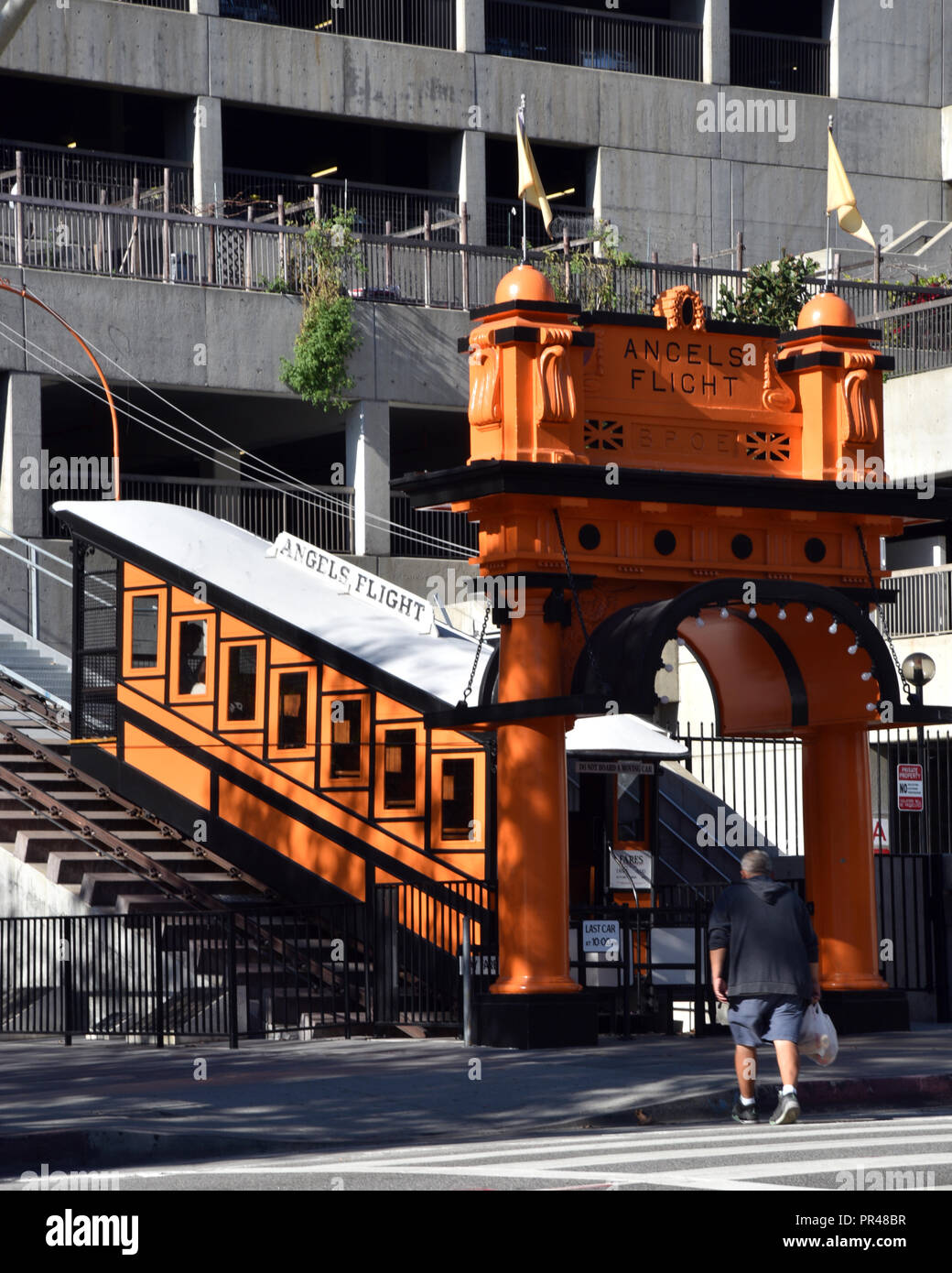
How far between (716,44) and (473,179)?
6.78 metres

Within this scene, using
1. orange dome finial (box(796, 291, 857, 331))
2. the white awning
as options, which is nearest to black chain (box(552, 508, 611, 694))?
orange dome finial (box(796, 291, 857, 331))

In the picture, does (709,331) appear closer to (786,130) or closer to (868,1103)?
(868,1103)

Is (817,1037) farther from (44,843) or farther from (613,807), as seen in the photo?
(44,843)

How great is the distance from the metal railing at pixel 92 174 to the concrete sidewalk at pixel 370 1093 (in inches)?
940

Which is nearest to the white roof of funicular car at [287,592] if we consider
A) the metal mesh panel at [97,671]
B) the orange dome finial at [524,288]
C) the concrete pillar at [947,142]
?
the metal mesh panel at [97,671]

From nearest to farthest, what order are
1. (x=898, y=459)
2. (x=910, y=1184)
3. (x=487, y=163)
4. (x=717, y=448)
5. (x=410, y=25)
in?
1. (x=910, y=1184)
2. (x=717, y=448)
3. (x=898, y=459)
4. (x=410, y=25)
5. (x=487, y=163)

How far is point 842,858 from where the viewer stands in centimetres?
2097

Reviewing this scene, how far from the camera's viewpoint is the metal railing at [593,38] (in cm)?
4631

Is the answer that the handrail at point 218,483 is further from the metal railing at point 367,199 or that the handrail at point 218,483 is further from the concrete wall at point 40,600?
the metal railing at point 367,199

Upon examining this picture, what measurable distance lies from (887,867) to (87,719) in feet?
32.0

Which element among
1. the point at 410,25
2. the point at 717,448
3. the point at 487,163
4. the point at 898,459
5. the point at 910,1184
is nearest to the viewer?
the point at 910,1184

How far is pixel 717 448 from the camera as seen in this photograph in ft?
68.0

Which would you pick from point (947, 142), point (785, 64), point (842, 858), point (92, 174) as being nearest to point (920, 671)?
point (842, 858)

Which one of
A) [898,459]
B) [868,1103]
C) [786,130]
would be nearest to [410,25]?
[786,130]
